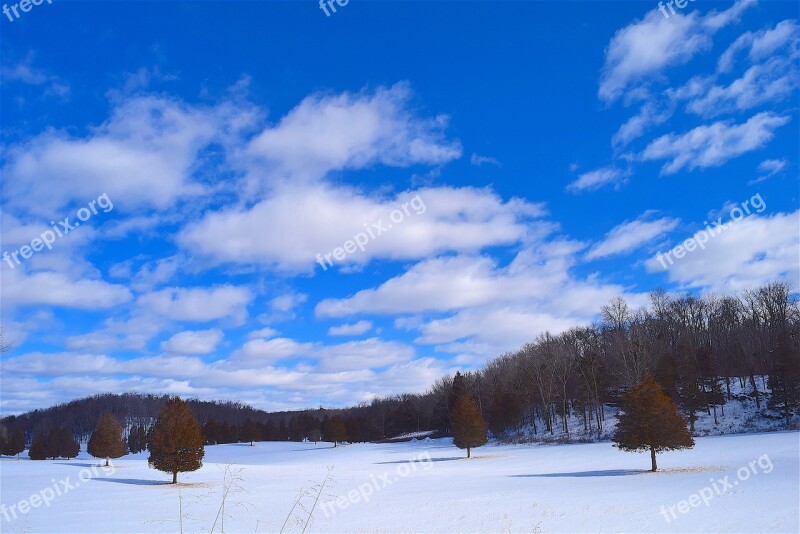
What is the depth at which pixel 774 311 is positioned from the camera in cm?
7869

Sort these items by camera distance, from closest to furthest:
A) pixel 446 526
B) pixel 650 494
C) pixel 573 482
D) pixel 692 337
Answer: pixel 446 526, pixel 650 494, pixel 573 482, pixel 692 337

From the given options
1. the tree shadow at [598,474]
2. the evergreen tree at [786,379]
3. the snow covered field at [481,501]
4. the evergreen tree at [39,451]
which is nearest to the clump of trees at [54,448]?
the evergreen tree at [39,451]

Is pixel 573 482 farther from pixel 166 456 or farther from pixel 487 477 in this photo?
pixel 166 456

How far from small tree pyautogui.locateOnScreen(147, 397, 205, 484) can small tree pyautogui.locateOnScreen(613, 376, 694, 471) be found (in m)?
29.0

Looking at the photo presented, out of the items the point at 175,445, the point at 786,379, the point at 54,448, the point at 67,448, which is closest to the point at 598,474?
the point at 175,445

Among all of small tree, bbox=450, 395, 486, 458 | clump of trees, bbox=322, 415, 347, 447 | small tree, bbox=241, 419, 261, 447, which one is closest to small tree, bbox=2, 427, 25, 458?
small tree, bbox=241, 419, 261, 447

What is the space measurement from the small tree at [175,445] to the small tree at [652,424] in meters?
29.0

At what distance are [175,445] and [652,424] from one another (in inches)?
1243

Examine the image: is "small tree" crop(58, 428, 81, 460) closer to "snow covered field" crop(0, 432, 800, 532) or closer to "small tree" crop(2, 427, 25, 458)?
"small tree" crop(2, 427, 25, 458)

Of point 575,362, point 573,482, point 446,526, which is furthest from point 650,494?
point 575,362

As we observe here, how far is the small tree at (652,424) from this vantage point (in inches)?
1185

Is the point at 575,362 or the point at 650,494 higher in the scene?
the point at 575,362

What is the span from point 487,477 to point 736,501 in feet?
57.8

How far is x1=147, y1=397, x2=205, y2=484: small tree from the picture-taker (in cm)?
3516
